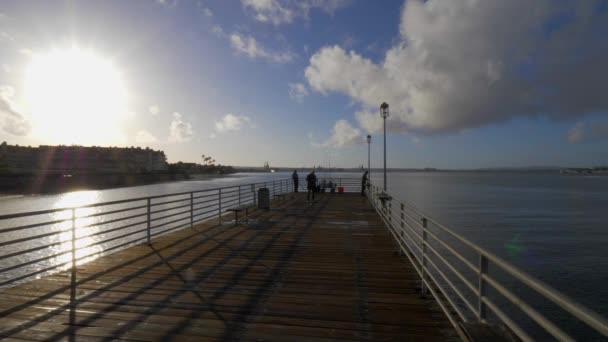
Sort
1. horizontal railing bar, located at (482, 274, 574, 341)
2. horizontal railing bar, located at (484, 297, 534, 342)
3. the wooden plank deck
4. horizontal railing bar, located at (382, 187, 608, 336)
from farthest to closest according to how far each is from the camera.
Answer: the wooden plank deck, horizontal railing bar, located at (484, 297, 534, 342), horizontal railing bar, located at (482, 274, 574, 341), horizontal railing bar, located at (382, 187, 608, 336)

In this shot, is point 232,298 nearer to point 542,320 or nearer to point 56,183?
point 542,320

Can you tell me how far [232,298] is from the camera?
4719 millimetres

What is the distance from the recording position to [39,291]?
4945 mm

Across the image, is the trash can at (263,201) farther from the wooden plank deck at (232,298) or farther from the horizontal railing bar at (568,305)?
the horizontal railing bar at (568,305)

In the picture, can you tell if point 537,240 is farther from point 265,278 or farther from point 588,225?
point 265,278

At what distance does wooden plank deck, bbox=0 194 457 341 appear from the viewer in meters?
3.79

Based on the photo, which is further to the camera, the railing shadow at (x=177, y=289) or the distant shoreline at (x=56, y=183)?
the distant shoreline at (x=56, y=183)

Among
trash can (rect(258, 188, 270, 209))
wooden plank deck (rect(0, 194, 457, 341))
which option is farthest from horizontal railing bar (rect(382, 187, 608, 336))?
trash can (rect(258, 188, 270, 209))

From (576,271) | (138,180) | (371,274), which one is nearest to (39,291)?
(371,274)

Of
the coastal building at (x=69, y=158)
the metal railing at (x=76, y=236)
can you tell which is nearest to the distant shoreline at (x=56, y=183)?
the coastal building at (x=69, y=158)

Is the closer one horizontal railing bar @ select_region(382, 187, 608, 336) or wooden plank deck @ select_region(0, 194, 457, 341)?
horizontal railing bar @ select_region(382, 187, 608, 336)

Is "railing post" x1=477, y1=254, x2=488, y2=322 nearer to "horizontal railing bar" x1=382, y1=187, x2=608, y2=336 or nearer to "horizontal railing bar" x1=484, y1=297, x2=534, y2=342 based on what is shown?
A: "horizontal railing bar" x1=484, y1=297, x2=534, y2=342

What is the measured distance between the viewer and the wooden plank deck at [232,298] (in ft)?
12.4

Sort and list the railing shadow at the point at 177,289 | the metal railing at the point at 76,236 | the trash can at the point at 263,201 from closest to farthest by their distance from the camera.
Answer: the railing shadow at the point at 177,289
the metal railing at the point at 76,236
the trash can at the point at 263,201
